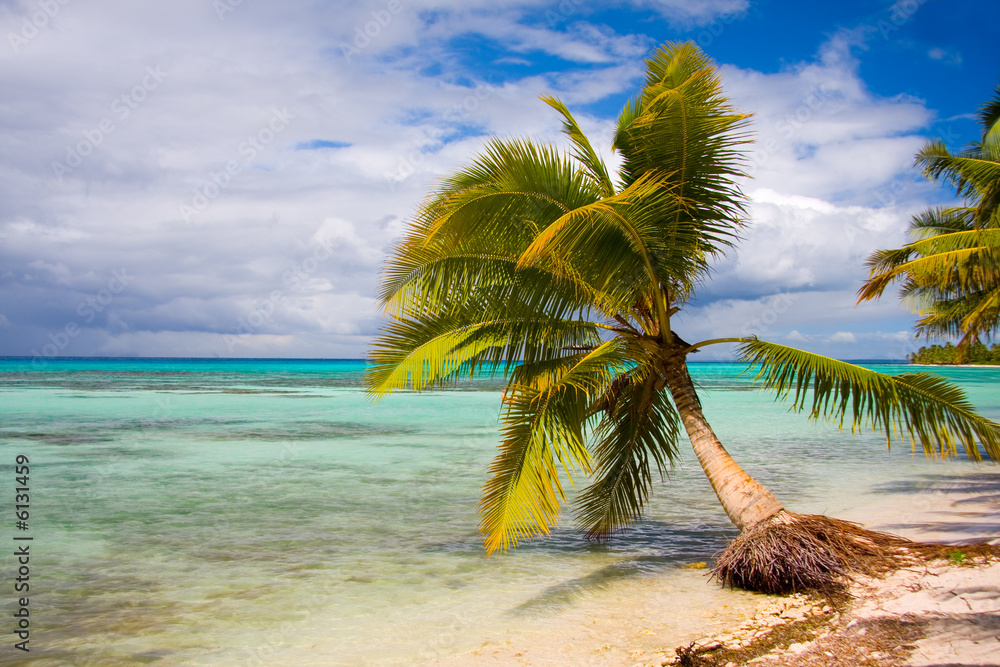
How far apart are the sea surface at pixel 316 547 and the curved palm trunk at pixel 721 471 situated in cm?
77

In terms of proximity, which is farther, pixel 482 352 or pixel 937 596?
pixel 482 352

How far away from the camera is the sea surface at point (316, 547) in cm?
532

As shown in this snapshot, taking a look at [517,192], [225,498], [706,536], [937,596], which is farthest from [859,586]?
[225,498]

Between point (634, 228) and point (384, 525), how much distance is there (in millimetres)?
5622

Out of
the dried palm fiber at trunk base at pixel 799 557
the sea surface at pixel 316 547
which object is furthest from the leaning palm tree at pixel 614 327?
the sea surface at pixel 316 547

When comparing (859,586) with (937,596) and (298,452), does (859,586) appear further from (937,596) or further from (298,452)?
(298,452)

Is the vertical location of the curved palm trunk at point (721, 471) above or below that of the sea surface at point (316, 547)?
above

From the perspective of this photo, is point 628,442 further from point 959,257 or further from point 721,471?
point 959,257

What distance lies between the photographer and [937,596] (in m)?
5.33

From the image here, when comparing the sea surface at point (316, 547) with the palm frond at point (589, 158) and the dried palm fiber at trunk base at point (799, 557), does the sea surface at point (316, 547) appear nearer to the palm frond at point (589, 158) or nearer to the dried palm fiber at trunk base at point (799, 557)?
the dried palm fiber at trunk base at point (799, 557)

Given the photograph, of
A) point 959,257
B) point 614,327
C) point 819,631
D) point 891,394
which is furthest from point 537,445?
point 959,257

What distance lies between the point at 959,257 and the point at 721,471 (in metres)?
6.70

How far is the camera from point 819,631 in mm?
4879

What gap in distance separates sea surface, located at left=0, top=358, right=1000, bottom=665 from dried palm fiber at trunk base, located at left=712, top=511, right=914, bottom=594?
28 centimetres
